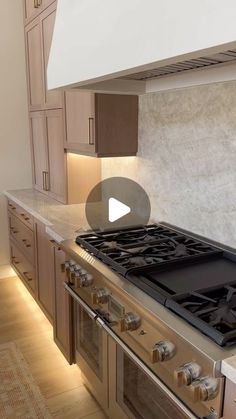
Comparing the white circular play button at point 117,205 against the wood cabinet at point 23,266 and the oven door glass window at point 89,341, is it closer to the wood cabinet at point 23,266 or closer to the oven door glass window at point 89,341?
the oven door glass window at point 89,341

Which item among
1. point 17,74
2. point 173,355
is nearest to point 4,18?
point 17,74

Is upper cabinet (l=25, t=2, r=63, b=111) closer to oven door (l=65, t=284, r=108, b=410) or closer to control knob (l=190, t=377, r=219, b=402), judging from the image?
oven door (l=65, t=284, r=108, b=410)

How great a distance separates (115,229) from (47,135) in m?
1.25

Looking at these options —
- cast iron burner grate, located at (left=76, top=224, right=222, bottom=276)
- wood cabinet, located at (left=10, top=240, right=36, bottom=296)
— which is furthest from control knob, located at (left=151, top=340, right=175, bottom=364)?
wood cabinet, located at (left=10, top=240, right=36, bottom=296)

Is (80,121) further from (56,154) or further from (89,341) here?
(89,341)

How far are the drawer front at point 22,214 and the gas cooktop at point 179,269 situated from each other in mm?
945

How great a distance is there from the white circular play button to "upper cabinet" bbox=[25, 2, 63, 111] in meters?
0.69

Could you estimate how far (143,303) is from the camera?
124 centimetres

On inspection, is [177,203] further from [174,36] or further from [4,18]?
[4,18]

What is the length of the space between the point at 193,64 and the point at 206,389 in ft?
3.92

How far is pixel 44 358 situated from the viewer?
7.94 feet

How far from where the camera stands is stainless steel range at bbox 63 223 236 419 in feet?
3.37

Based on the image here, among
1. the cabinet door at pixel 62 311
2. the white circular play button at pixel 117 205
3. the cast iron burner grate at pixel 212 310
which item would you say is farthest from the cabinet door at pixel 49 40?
the cast iron burner grate at pixel 212 310

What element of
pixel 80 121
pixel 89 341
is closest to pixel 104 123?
pixel 80 121
